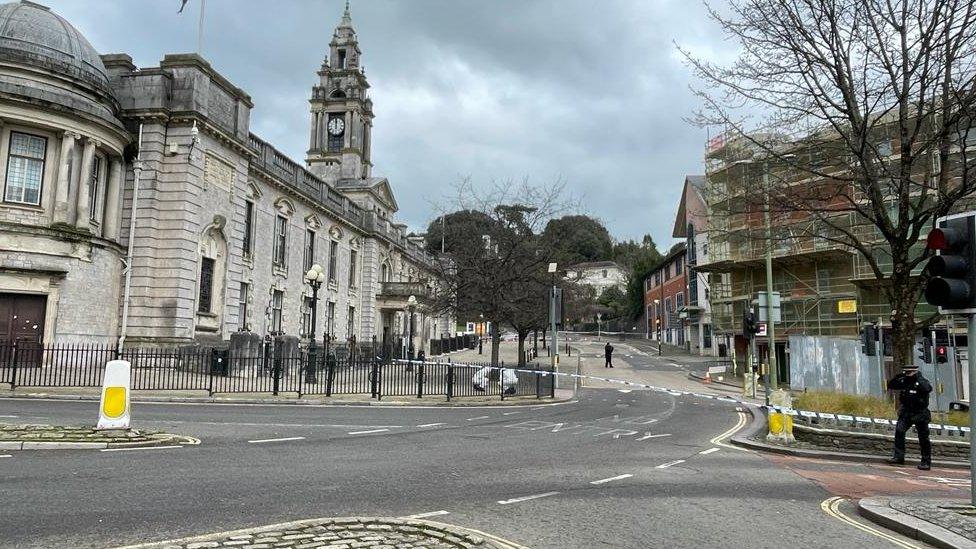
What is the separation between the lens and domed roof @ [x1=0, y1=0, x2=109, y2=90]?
23.0 metres

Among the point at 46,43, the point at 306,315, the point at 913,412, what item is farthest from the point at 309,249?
the point at 913,412

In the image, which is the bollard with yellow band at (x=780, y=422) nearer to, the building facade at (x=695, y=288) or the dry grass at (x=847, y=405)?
the dry grass at (x=847, y=405)

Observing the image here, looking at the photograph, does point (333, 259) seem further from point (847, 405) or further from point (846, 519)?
point (846, 519)

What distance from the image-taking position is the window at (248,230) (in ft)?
109

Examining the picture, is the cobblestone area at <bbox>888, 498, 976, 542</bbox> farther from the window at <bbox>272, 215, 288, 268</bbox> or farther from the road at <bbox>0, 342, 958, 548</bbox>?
the window at <bbox>272, 215, 288, 268</bbox>

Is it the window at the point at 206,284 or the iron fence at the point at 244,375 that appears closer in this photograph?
the iron fence at the point at 244,375

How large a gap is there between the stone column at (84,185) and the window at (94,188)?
2.92ft

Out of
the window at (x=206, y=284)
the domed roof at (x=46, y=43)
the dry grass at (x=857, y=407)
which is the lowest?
the dry grass at (x=857, y=407)

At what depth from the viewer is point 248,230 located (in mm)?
33719

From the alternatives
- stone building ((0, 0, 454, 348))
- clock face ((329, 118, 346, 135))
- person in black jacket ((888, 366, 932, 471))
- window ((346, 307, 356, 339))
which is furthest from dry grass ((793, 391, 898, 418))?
clock face ((329, 118, 346, 135))

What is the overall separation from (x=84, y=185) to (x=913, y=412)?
26157 millimetres

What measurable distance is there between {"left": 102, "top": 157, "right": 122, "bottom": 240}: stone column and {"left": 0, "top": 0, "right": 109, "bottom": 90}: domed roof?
3123mm

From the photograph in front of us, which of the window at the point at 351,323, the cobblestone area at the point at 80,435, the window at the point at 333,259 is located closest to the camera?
the cobblestone area at the point at 80,435

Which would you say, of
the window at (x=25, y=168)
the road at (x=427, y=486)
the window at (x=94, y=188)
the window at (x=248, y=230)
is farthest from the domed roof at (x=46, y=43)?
the road at (x=427, y=486)
